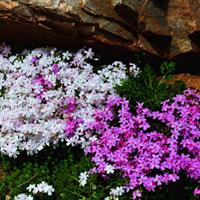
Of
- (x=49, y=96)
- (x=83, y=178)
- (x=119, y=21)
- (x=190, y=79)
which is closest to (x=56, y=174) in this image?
(x=83, y=178)

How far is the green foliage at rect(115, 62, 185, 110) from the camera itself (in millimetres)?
6809

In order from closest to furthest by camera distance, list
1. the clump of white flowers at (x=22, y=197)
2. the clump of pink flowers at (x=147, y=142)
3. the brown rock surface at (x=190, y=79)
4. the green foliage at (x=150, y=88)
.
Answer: the clump of pink flowers at (x=147, y=142) → the clump of white flowers at (x=22, y=197) → the green foliage at (x=150, y=88) → the brown rock surface at (x=190, y=79)

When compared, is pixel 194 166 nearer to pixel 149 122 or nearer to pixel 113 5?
pixel 149 122

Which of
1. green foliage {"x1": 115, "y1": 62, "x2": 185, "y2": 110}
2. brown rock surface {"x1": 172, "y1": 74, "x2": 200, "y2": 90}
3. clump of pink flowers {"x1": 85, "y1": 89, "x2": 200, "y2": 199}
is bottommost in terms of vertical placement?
clump of pink flowers {"x1": 85, "y1": 89, "x2": 200, "y2": 199}

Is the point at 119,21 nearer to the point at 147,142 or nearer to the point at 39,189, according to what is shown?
the point at 147,142

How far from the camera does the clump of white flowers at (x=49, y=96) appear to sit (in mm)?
6836

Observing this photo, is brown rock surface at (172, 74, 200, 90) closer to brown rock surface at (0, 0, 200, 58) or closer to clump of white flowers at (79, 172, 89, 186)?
brown rock surface at (0, 0, 200, 58)

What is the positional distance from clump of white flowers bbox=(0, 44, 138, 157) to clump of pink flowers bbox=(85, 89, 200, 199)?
22cm

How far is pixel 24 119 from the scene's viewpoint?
7125 millimetres

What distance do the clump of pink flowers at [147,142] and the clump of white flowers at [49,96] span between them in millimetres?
220

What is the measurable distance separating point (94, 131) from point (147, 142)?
0.74m

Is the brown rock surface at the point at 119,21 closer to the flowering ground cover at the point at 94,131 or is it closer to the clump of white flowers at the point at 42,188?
the flowering ground cover at the point at 94,131

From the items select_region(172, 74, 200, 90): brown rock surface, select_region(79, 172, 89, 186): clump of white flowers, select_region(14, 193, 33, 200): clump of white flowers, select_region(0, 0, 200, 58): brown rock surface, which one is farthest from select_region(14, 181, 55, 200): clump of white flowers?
select_region(172, 74, 200, 90): brown rock surface

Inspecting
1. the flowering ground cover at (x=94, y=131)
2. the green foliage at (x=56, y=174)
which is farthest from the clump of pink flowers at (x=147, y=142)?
the green foliage at (x=56, y=174)
